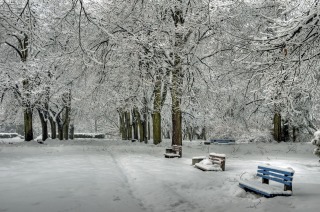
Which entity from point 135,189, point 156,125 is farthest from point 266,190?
point 156,125

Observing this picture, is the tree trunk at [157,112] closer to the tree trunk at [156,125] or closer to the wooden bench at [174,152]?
the tree trunk at [156,125]

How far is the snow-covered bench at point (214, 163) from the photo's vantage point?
12.1m

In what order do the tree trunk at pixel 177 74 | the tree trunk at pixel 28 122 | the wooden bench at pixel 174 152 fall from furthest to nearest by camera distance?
the tree trunk at pixel 28 122 → the tree trunk at pixel 177 74 → the wooden bench at pixel 174 152

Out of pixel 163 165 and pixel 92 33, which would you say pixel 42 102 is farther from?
pixel 163 165

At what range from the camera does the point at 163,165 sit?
1337 cm

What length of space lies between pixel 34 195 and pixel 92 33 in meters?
12.7

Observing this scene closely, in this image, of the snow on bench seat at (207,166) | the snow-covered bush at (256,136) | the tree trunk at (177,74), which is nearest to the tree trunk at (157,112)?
the tree trunk at (177,74)

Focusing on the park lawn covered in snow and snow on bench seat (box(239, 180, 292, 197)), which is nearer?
the park lawn covered in snow

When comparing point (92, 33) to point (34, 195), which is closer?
point (34, 195)

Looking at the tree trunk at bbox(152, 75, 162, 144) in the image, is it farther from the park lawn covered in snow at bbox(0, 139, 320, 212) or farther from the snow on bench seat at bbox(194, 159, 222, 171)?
the snow on bench seat at bbox(194, 159, 222, 171)

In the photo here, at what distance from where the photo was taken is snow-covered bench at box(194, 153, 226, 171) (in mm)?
12094

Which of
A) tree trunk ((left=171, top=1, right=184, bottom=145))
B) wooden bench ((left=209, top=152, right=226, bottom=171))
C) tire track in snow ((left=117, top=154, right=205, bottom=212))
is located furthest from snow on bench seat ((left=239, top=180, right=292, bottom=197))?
tree trunk ((left=171, top=1, right=184, bottom=145))

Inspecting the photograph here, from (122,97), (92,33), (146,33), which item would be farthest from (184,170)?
(122,97)

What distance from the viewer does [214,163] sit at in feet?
42.0
